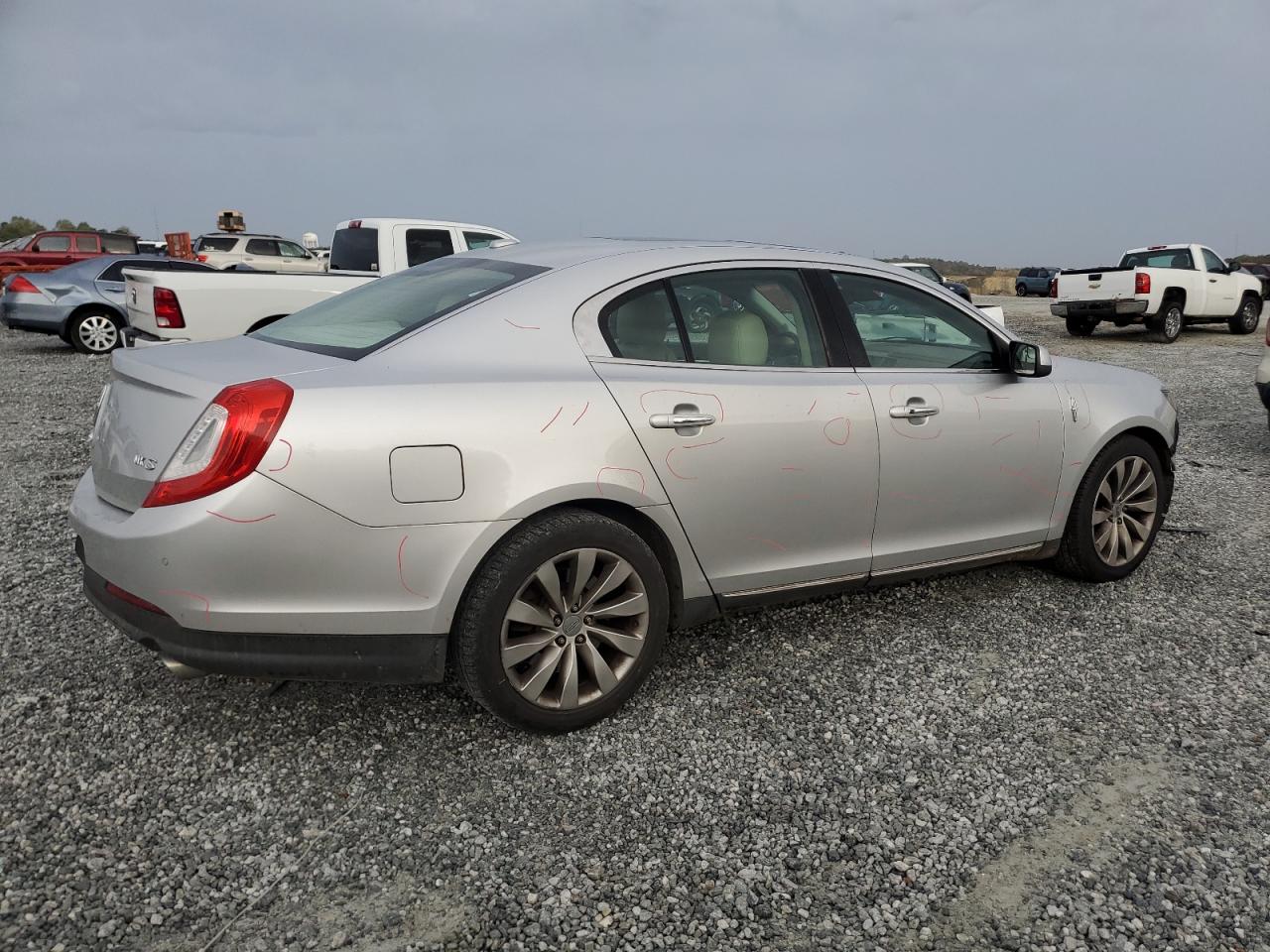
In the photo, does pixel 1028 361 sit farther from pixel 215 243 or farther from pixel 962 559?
pixel 215 243

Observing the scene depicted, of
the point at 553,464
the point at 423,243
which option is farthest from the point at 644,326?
the point at 423,243

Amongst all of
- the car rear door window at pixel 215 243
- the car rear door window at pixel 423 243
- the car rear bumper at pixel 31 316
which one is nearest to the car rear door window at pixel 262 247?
the car rear door window at pixel 215 243

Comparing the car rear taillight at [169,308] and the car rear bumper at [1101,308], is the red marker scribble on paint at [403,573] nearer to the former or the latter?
the car rear taillight at [169,308]

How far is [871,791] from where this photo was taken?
2.87 metres

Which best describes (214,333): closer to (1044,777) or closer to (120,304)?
(120,304)

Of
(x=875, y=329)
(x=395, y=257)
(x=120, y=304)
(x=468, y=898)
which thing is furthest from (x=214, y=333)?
(x=468, y=898)

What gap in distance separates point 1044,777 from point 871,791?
0.55 meters

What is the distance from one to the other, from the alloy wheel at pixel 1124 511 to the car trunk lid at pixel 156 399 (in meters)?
3.41

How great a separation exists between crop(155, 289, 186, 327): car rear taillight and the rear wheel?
598 centimetres

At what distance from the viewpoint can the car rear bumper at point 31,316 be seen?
13.6 metres

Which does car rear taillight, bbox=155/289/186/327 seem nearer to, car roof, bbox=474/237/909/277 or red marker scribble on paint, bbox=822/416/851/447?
car roof, bbox=474/237/909/277

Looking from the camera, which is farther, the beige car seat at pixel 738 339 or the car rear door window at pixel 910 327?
the car rear door window at pixel 910 327

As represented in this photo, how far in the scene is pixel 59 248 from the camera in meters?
22.1

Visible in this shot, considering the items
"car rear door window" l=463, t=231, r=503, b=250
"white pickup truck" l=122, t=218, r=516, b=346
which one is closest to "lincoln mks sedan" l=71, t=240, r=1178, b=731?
"white pickup truck" l=122, t=218, r=516, b=346
